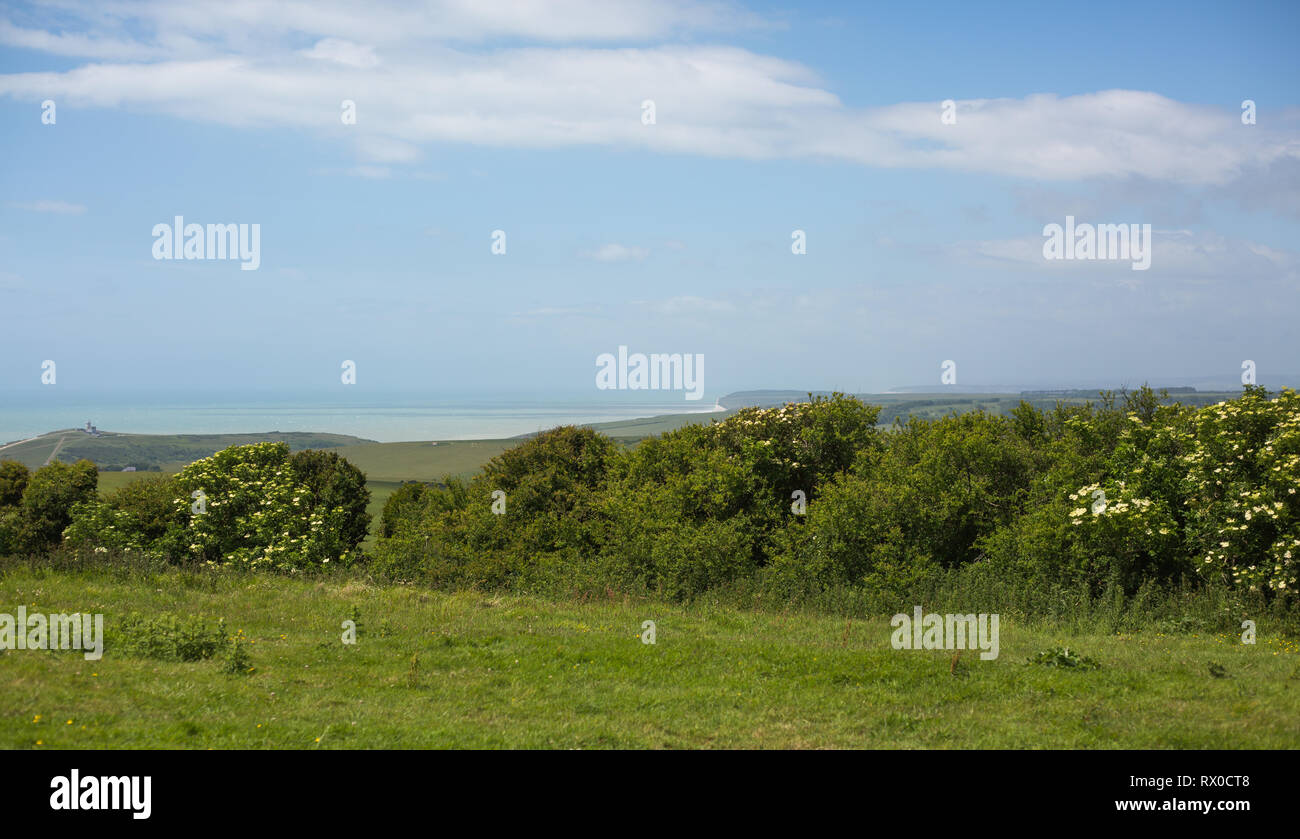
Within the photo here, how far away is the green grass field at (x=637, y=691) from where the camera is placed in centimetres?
843

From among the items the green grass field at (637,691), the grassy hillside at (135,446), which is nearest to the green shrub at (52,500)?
the green grass field at (637,691)

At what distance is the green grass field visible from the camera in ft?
27.7

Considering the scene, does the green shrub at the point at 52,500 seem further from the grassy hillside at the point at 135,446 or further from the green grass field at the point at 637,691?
the grassy hillside at the point at 135,446

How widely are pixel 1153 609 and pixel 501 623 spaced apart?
1198cm

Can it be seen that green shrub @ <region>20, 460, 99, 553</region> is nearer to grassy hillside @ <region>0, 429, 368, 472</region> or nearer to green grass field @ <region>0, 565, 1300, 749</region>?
green grass field @ <region>0, 565, 1300, 749</region>

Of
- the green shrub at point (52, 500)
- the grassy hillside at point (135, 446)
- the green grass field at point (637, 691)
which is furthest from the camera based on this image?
the grassy hillside at point (135, 446)

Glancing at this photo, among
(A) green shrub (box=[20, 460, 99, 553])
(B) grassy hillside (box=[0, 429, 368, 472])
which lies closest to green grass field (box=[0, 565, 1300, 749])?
(A) green shrub (box=[20, 460, 99, 553])

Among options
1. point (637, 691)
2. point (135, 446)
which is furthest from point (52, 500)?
point (135, 446)

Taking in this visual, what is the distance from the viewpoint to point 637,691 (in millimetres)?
10469

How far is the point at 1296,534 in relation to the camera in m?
14.8

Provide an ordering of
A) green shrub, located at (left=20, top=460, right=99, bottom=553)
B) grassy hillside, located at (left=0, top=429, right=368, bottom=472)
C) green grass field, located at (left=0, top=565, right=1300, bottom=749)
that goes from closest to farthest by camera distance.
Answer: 1. green grass field, located at (left=0, top=565, right=1300, bottom=749)
2. green shrub, located at (left=20, top=460, right=99, bottom=553)
3. grassy hillside, located at (left=0, top=429, right=368, bottom=472)
